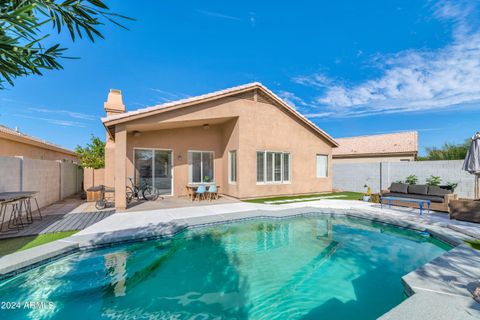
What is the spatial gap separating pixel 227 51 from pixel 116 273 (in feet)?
63.3

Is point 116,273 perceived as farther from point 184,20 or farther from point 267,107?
point 184,20

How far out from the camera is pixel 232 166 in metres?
14.3

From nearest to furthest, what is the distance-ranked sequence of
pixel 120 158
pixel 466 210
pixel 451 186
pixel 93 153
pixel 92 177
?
pixel 466 210, pixel 120 158, pixel 451 186, pixel 92 177, pixel 93 153

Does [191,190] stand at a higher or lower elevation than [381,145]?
lower

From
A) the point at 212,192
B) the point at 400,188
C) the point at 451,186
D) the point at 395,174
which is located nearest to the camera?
the point at 451,186

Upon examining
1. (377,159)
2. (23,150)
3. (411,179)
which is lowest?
(411,179)

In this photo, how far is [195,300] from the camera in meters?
4.30

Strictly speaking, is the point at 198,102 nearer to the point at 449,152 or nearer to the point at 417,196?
the point at 417,196

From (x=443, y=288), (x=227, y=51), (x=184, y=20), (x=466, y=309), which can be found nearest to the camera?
(x=466, y=309)

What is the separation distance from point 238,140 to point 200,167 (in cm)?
358

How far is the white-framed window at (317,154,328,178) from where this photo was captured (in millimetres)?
17344

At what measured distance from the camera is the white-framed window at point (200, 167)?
568 inches

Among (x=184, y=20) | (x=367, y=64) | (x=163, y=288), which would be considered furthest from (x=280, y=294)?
(x=367, y=64)

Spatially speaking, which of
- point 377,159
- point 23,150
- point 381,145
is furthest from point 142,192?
point 381,145
